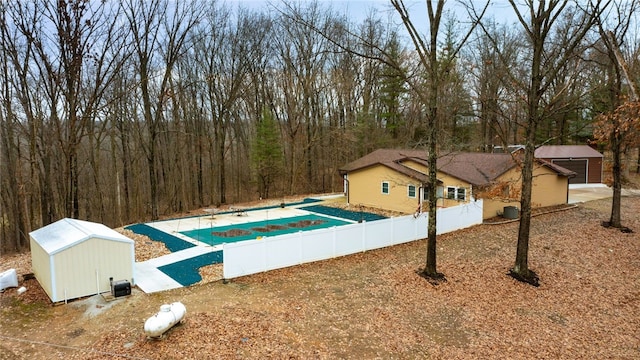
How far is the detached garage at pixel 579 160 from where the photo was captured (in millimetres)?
29656

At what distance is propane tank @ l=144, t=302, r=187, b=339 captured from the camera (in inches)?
264

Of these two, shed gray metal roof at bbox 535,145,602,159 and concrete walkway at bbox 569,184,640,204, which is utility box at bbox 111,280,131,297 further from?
shed gray metal roof at bbox 535,145,602,159

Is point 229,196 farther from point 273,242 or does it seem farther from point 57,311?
point 57,311

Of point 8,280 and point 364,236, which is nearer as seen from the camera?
point 8,280

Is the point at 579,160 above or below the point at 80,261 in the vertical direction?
above

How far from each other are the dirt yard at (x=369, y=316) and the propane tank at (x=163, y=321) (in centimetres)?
19

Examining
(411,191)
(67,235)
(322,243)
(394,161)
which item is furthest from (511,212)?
(67,235)

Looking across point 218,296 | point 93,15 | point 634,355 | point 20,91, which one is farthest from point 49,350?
point 20,91

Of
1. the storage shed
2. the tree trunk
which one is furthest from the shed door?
the storage shed

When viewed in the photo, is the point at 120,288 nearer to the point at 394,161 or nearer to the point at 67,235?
the point at 67,235

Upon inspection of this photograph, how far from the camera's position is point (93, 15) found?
13.5 meters

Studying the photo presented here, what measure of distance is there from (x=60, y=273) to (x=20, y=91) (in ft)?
46.2

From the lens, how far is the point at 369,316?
27.3 feet

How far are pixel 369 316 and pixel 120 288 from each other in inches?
231
